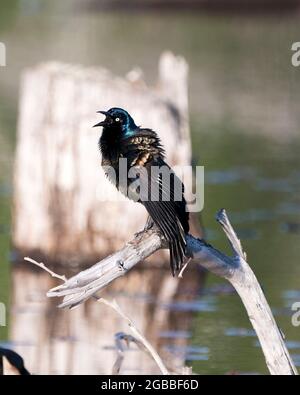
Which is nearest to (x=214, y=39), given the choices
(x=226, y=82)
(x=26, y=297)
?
(x=226, y=82)

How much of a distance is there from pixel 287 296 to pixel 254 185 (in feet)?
14.8

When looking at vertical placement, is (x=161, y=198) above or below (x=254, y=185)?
below

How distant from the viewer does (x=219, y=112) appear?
19.7m

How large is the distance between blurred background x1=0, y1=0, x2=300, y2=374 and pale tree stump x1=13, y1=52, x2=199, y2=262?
410 millimetres

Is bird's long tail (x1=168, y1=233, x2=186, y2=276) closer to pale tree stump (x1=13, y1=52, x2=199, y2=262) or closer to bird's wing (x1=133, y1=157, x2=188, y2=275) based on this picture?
bird's wing (x1=133, y1=157, x2=188, y2=275)

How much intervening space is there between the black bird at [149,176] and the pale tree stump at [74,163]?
3601 millimetres

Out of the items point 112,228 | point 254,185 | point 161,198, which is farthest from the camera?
point 254,185

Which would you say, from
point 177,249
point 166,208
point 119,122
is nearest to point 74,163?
point 119,122

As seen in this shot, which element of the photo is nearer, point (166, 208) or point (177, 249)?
point (177, 249)

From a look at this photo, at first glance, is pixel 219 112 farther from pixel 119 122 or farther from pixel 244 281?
pixel 244 281

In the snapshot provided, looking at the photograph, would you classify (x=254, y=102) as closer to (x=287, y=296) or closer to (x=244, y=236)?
(x=244, y=236)

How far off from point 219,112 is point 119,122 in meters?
13.0

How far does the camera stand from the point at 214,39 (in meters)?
27.2

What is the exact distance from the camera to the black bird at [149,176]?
5988 millimetres
